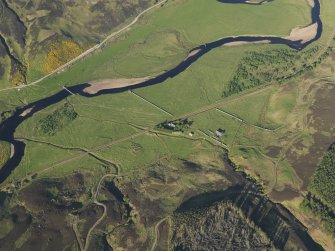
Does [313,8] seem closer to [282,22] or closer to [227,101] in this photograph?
[282,22]

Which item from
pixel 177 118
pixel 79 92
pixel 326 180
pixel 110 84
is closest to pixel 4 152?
pixel 79 92

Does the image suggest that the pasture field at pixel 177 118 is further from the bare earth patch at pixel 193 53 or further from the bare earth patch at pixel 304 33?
the bare earth patch at pixel 304 33

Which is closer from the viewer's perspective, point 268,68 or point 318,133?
point 318,133

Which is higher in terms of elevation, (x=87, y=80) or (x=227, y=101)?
(x=87, y=80)

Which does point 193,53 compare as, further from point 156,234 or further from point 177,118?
point 156,234

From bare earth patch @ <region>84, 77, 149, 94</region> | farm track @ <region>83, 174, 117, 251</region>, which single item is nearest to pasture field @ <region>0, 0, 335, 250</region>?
farm track @ <region>83, 174, 117, 251</region>

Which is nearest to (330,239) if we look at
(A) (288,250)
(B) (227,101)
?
(A) (288,250)
